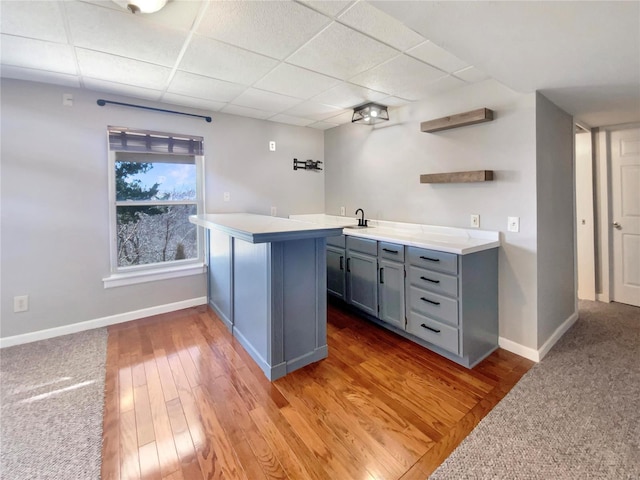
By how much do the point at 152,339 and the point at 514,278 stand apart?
3.21 meters

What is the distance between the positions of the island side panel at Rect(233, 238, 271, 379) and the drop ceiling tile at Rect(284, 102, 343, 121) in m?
1.74

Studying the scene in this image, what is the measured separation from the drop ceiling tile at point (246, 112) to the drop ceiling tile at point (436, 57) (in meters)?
1.94

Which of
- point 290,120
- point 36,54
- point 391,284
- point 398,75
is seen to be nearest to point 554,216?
point 391,284

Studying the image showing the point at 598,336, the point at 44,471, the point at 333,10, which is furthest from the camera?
the point at 598,336

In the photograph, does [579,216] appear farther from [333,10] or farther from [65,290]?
[65,290]

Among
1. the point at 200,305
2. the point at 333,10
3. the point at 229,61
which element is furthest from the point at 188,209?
the point at 333,10

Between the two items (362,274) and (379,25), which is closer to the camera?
(379,25)

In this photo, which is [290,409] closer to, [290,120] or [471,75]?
[471,75]

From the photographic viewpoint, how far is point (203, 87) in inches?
110

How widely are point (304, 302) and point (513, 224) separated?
5.87 feet

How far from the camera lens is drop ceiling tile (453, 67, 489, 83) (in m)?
2.37

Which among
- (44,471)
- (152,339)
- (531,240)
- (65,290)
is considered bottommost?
(44,471)

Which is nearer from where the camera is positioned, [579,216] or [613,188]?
[613,188]

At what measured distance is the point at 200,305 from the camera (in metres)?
3.61
